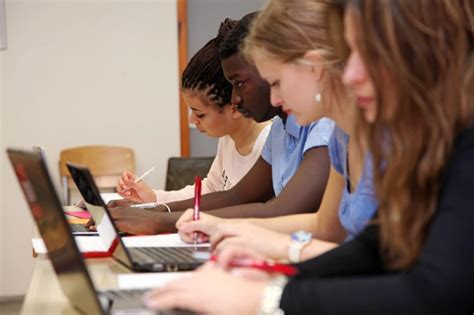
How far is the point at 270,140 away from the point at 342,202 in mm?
824

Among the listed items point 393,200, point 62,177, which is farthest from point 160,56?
point 393,200

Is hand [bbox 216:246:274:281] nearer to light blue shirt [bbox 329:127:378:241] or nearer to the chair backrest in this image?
light blue shirt [bbox 329:127:378:241]

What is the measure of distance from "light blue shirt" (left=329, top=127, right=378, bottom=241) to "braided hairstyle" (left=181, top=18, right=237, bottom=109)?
3.32ft

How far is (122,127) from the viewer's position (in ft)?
14.6

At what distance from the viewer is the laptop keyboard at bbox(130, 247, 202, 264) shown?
61.0 inches

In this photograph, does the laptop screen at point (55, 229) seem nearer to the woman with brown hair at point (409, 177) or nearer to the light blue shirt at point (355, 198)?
the woman with brown hair at point (409, 177)

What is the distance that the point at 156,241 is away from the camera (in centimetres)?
185

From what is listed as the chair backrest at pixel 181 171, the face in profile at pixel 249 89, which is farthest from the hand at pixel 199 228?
the chair backrest at pixel 181 171

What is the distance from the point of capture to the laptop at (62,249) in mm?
1120

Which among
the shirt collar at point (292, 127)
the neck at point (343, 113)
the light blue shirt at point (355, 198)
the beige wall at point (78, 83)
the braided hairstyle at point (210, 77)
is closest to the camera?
the light blue shirt at point (355, 198)

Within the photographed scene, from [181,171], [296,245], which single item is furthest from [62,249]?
[181,171]

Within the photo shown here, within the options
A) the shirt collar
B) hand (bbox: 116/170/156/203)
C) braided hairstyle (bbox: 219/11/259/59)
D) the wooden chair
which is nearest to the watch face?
the shirt collar

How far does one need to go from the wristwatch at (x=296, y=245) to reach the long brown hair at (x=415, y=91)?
41cm

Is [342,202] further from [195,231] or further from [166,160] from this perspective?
[166,160]
